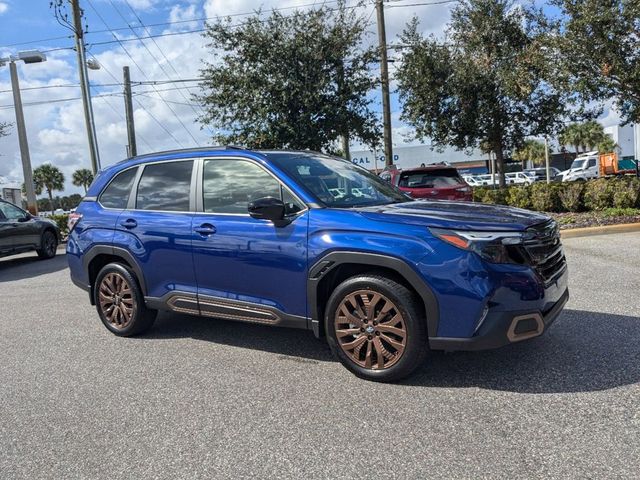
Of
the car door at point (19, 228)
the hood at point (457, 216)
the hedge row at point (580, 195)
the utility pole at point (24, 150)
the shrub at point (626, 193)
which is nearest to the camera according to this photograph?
the hood at point (457, 216)

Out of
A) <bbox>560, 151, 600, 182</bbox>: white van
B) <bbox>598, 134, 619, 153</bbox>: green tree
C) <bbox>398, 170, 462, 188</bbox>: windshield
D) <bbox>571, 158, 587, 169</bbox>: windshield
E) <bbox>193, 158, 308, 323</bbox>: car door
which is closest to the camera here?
<bbox>193, 158, 308, 323</bbox>: car door

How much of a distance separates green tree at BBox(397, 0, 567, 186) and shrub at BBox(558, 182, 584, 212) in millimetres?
2990

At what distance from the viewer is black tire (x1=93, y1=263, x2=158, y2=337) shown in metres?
5.17

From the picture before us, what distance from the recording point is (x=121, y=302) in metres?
5.30

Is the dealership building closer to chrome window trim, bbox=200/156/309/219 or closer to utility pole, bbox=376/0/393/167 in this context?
utility pole, bbox=376/0/393/167

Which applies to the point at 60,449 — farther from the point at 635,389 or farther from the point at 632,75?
the point at 632,75

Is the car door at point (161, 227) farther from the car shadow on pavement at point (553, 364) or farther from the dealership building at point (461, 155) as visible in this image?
the dealership building at point (461, 155)

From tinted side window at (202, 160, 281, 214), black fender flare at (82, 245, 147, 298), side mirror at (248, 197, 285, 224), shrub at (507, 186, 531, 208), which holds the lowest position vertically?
shrub at (507, 186, 531, 208)

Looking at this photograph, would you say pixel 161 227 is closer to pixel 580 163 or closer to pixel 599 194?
pixel 599 194

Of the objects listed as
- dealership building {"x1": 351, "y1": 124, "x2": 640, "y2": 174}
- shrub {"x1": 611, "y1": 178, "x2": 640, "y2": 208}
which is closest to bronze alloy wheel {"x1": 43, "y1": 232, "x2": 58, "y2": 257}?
shrub {"x1": 611, "y1": 178, "x2": 640, "y2": 208}

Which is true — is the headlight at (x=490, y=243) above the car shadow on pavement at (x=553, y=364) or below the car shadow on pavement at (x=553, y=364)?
above

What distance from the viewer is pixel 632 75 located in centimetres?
1071

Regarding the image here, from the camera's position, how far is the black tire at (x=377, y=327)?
364cm

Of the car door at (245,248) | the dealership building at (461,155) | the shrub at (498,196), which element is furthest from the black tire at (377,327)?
the dealership building at (461,155)
